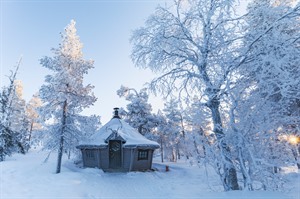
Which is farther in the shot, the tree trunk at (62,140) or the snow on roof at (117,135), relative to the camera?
the snow on roof at (117,135)

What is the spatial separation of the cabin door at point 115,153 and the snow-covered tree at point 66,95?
298cm

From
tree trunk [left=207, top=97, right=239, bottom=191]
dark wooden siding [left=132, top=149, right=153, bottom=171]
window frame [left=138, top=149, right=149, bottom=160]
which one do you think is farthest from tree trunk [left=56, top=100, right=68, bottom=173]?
tree trunk [left=207, top=97, right=239, bottom=191]

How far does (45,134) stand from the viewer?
1568 centimetres

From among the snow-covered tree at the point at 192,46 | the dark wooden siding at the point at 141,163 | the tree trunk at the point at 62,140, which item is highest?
the snow-covered tree at the point at 192,46

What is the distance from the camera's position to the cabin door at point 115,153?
1870cm

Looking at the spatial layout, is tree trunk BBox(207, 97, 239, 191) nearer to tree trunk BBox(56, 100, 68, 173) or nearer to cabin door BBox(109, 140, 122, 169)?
tree trunk BBox(56, 100, 68, 173)

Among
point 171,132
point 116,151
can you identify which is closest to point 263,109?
point 116,151

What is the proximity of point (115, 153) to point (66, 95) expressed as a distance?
7289 millimetres

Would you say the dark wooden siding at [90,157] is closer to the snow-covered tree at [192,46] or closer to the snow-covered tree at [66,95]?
the snow-covered tree at [66,95]

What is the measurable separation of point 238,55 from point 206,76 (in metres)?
1.54

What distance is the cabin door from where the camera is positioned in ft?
61.4

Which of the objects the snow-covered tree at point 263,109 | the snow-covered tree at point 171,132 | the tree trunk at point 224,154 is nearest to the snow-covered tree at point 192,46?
the tree trunk at point 224,154

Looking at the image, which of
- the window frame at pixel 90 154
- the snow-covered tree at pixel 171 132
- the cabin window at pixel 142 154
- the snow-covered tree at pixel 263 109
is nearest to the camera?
the snow-covered tree at pixel 263 109

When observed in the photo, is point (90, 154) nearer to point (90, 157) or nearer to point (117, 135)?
point (90, 157)
